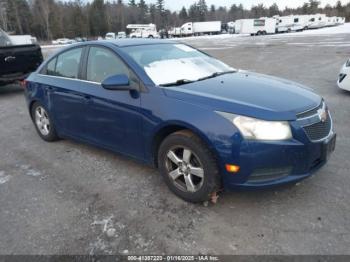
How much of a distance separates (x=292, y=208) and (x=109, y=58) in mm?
2614

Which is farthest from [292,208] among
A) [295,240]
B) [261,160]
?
[261,160]

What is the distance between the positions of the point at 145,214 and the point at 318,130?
5.91 feet

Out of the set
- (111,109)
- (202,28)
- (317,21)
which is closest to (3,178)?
(111,109)

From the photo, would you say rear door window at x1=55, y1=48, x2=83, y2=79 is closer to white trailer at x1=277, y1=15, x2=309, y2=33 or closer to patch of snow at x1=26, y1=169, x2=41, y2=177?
patch of snow at x1=26, y1=169, x2=41, y2=177

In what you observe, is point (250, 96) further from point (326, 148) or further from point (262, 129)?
point (326, 148)

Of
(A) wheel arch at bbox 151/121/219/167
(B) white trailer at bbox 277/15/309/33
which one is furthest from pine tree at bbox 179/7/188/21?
(A) wheel arch at bbox 151/121/219/167

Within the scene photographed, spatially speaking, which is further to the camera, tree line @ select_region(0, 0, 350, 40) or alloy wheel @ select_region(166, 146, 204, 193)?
tree line @ select_region(0, 0, 350, 40)

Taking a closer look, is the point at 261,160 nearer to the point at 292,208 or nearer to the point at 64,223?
the point at 292,208

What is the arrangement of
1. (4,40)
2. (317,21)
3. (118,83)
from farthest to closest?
(317,21) < (4,40) < (118,83)

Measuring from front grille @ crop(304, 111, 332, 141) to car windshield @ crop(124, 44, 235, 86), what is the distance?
1318mm

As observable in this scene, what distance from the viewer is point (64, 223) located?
3033 mm

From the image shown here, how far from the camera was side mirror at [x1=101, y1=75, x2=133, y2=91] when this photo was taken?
3447 mm

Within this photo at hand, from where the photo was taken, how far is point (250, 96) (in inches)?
121

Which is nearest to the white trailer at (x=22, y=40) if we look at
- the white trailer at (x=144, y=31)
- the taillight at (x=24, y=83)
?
the taillight at (x=24, y=83)
